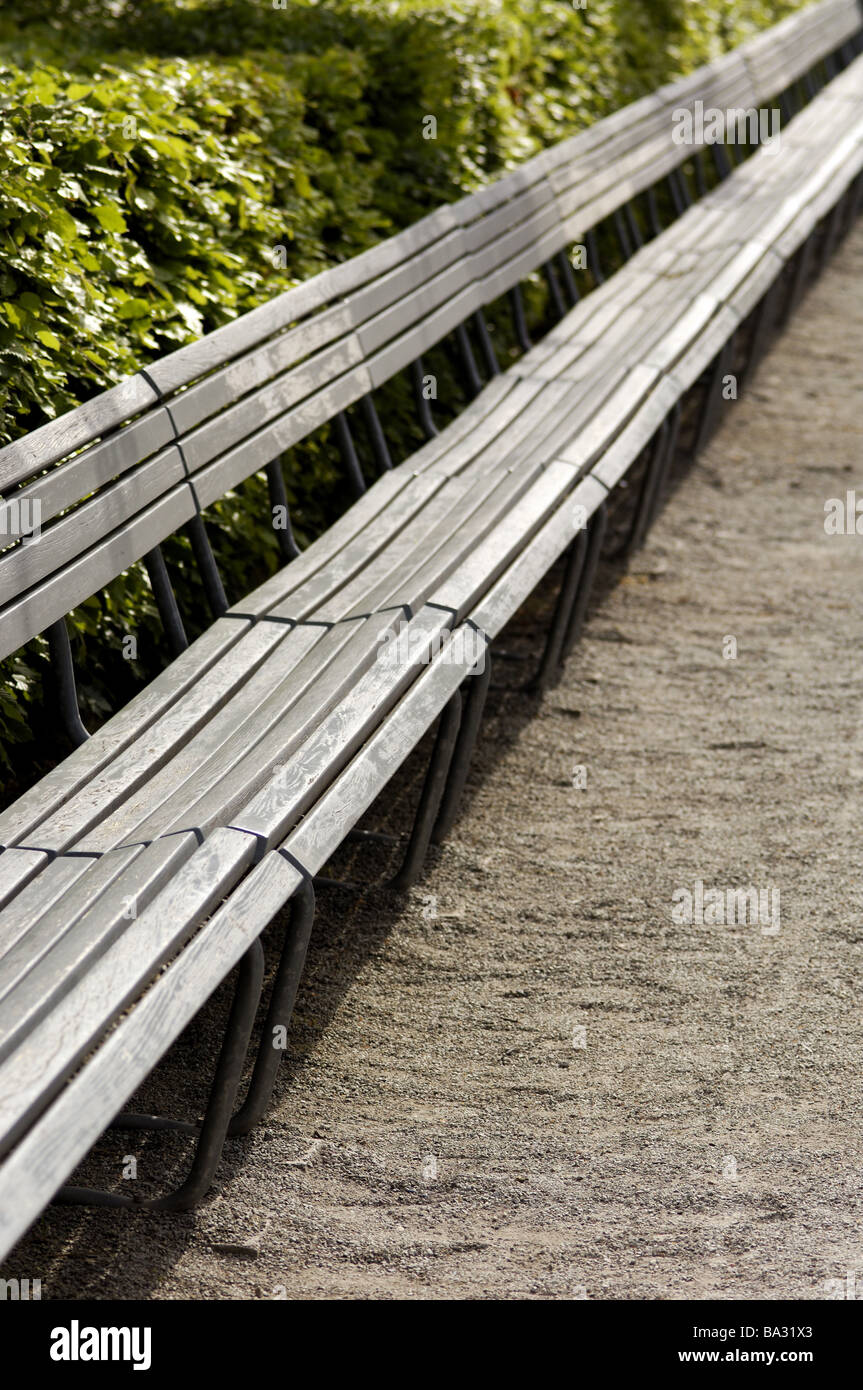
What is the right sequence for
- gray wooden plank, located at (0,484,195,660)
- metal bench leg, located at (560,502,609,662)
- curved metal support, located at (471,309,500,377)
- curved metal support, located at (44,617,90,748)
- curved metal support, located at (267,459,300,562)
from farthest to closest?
curved metal support, located at (471,309,500,377), metal bench leg, located at (560,502,609,662), curved metal support, located at (267,459,300,562), curved metal support, located at (44,617,90,748), gray wooden plank, located at (0,484,195,660)

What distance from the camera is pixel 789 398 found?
596 cm

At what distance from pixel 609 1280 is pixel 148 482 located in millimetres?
1743

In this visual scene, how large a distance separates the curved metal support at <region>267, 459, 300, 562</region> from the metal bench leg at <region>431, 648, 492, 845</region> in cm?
68

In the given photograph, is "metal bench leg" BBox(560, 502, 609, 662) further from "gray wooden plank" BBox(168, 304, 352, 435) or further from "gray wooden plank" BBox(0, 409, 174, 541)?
"gray wooden plank" BBox(0, 409, 174, 541)

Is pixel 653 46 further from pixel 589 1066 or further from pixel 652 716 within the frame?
pixel 589 1066

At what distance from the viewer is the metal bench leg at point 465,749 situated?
3053 millimetres

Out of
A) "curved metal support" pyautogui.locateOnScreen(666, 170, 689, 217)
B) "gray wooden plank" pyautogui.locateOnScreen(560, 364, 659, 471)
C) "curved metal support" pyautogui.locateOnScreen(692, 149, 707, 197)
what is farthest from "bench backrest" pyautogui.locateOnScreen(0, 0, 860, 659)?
"curved metal support" pyautogui.locateOnScreen(692, 149, 707, 197)

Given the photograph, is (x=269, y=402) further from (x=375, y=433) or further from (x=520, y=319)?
(x=520, y=319)

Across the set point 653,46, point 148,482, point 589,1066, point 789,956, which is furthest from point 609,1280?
point 653,46

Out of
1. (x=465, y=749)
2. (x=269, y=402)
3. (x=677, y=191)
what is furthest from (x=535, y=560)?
(x=677, y=191)

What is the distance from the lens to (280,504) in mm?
3480

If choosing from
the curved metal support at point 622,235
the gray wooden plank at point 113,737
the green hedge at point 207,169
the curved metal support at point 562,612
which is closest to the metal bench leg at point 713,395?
the curved metal support at point 622,235

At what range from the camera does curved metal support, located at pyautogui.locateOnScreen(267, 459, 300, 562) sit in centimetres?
344

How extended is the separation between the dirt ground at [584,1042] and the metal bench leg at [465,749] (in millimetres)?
57
